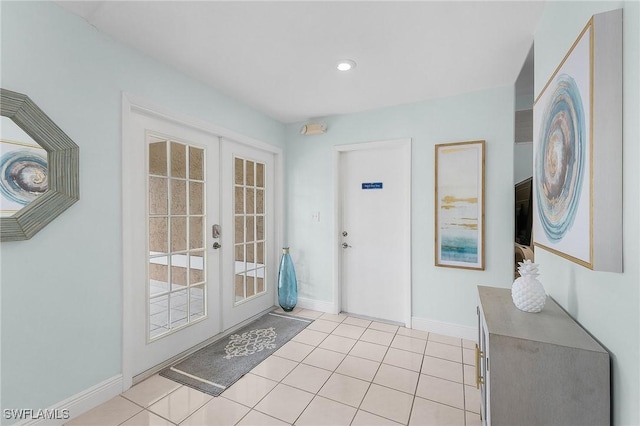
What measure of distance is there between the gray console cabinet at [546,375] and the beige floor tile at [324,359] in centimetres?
148

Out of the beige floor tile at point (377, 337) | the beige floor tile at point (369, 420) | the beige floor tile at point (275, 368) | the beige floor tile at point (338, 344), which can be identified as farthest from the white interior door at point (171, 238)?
the beige floor tile at point (369, 420)

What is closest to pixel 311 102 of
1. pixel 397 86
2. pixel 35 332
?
pixel 397 86

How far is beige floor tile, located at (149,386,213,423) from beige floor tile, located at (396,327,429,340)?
1929 millimetres

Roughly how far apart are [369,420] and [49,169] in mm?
2404

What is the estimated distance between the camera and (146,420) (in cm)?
174

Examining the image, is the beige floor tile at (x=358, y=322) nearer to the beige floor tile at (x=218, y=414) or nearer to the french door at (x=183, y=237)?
the french door at (x=183, y=237)

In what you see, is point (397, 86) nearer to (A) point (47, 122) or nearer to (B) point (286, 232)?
(B) point (286, 232)

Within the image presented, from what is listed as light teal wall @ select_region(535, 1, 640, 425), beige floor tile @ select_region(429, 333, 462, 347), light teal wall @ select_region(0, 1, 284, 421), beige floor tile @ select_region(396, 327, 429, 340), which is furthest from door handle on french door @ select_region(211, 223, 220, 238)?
light teal wall @ select_region(535, 1, 640, 425)

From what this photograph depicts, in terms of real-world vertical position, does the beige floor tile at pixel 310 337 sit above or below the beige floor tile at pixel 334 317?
below

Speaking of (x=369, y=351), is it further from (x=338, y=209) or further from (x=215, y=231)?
(x=215, y=231)

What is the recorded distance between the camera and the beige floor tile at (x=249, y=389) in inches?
76.6

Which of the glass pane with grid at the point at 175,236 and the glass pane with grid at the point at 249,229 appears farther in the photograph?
the glass pane with grid at the point at 249,229

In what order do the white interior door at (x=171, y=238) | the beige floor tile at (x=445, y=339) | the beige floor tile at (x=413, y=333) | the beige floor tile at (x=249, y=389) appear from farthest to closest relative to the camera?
1. the beige floor tile at (x=413, y=333)
2. the beige floor tile at (x=445, y=339)
3. the white interior door at (x=171, y=238)
4. the beige floor tile at (x=249, y=389)

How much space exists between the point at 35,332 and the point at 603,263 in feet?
8.57
